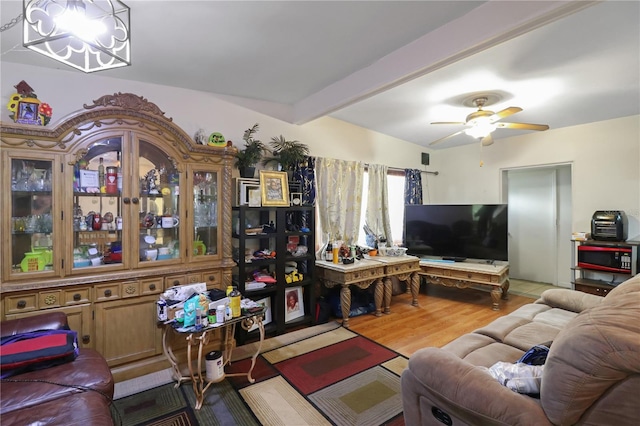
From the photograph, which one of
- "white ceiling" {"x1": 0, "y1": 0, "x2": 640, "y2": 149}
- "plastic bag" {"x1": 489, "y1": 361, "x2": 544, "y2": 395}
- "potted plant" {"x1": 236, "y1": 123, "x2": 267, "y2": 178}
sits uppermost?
"white ceiling" {"x1": 0, "y1": 0, "x2": 640, "y2": 149}

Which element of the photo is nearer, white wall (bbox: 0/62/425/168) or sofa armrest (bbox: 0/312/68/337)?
sofa armrest (bbox: 0/312/68/337)

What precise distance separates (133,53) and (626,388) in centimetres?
319

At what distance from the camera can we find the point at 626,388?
3.14 ft

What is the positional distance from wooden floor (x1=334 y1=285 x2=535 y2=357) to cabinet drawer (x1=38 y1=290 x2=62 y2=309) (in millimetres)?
2563

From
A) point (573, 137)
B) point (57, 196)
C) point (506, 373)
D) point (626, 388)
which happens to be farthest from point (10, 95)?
point (573, 137)

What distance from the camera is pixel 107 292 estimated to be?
221cm

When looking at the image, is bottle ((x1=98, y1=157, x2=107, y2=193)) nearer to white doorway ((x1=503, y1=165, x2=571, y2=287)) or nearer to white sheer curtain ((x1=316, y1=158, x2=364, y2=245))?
white sheer curtain ((x1=316, y1=158, x2=364, y2=245))

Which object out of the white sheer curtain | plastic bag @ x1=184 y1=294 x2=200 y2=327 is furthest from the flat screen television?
plastic bag @ x1=184 y1=294 x2=200 y2=327

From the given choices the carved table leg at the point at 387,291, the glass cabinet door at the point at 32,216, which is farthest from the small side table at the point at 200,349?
the carved table leg at the point at 387,291

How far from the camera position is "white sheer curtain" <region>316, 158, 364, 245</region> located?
12.7ft

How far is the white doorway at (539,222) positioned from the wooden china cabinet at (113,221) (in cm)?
458

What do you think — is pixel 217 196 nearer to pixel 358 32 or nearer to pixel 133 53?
pixel 133 53

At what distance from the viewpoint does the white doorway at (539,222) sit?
15.9 ft

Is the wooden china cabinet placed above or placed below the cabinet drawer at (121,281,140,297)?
above
